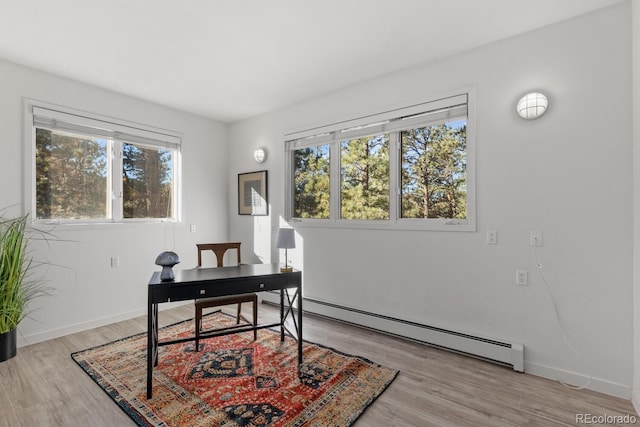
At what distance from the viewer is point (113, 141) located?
11.8 feet

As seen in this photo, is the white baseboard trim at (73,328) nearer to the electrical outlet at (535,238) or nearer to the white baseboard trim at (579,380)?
the white baseboard trim at (579,380)

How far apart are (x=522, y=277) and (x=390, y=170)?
1.50 meters

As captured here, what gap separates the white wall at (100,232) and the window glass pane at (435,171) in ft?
9.41

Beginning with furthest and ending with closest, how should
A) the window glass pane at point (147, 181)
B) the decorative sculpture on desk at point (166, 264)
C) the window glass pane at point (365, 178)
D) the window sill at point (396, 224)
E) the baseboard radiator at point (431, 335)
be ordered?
the window glass pane at point (147, 181) → the window glass pane at point (365, 178) → the window sill at point (396, 224) → the baseboard radiator at point (431, 335) → the decorative sculpture on desk at point (166, 264)

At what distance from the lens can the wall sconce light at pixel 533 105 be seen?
236 centimetres

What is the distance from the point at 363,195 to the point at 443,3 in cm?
185

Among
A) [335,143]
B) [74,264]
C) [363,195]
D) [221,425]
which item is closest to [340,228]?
[363,195]

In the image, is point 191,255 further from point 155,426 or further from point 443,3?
point 443,3

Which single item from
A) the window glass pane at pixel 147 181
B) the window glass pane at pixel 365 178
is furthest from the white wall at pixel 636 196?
the window glass pane at pixel 147 181

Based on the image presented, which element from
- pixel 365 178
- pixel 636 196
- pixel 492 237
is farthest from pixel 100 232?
pixel 636 196

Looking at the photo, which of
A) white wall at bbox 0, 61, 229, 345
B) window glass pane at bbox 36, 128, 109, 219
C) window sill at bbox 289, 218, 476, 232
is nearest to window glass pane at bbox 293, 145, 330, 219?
window sill at bbox 289, 218, 476, 232

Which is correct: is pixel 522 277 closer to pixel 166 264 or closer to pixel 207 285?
pixel 207 285

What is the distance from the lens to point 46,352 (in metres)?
2.77

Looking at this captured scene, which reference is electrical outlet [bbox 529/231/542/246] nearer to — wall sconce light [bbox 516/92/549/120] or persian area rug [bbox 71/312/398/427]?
wall sconce light [bbox 516/92/549/120]
